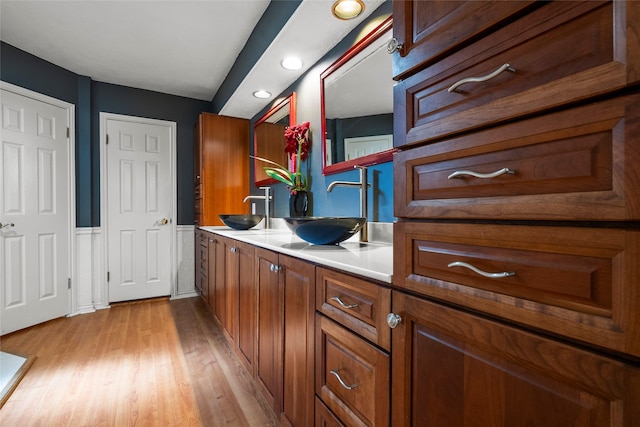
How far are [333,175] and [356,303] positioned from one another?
118cm

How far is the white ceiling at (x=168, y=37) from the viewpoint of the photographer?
182 cm

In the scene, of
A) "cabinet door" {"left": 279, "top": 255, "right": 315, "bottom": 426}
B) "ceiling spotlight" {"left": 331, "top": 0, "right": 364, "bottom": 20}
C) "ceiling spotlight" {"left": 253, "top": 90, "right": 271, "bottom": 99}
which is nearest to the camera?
"cabinet door" {"left": 279, "top": 255, "right": 315, "bottom": 426}

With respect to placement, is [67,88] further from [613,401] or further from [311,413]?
[613,401]

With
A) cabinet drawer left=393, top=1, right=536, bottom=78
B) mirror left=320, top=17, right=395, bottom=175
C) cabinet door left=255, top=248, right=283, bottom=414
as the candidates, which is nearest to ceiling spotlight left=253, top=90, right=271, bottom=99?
mirror left=320, top=17, right=395, bottom=175

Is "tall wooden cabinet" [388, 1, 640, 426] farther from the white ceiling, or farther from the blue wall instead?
the white ceiling

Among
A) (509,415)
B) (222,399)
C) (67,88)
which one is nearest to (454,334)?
(509,415)

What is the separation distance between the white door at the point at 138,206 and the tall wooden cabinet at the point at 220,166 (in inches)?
17.2

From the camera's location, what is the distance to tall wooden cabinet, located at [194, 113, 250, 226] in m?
3.18

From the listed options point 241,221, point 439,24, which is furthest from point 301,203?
point 439,24

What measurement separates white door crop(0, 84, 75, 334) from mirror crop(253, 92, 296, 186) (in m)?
1.80

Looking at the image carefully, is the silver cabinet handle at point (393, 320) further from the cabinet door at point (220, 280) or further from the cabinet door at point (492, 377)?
the cabinet door at point (220, 280)

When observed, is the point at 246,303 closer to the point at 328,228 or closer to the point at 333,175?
the point at 328,228

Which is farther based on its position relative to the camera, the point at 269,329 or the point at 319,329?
the point at 269,329

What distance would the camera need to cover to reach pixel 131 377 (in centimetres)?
185
